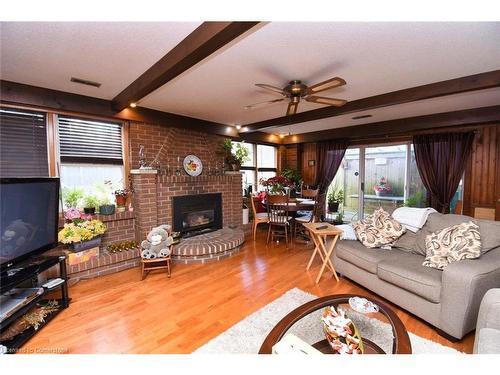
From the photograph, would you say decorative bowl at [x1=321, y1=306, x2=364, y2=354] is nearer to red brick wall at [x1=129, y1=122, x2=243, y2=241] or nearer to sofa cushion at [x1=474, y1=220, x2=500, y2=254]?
sofa cushion at [x1=474, y1=220, x2=500, y2=254]

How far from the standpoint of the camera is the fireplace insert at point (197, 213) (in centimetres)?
386

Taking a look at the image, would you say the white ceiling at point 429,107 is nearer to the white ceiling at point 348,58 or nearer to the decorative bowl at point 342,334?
the white ceiling at point 348,58

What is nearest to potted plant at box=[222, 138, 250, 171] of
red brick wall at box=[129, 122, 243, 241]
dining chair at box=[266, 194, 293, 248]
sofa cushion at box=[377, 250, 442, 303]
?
red brick wall at box=[129, 122, 243, 241]

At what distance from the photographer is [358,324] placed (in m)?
1.91

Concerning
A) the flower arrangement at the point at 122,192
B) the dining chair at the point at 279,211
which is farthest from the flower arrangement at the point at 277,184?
the flower arrangement at the point at 122,192

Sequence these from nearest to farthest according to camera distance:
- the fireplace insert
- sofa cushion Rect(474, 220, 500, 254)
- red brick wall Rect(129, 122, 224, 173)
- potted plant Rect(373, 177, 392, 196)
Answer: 1. sofa cushion Rect(474, 220, 500, 254)
2. red brick wall Rect(129, 122, 224, 173)
3. the fireplace insert
4. potted plant Rect(373, 177, 392, 196)

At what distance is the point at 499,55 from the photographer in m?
1.95

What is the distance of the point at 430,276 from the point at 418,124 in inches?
125

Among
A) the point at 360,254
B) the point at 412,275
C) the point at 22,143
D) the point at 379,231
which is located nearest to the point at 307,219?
the point at 379,231

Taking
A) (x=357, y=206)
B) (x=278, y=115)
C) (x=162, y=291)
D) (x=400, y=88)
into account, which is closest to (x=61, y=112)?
(x=162, y=291)

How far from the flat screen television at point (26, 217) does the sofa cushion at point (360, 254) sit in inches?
120

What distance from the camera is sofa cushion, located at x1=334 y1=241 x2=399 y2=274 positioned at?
233 centimetres

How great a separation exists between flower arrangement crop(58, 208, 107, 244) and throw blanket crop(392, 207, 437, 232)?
3669 mm

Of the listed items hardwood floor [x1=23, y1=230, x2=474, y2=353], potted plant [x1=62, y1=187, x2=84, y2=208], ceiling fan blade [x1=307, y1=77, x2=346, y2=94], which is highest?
ceiling fan blade [x1=307, y1=77, x2=346, y2=94]
